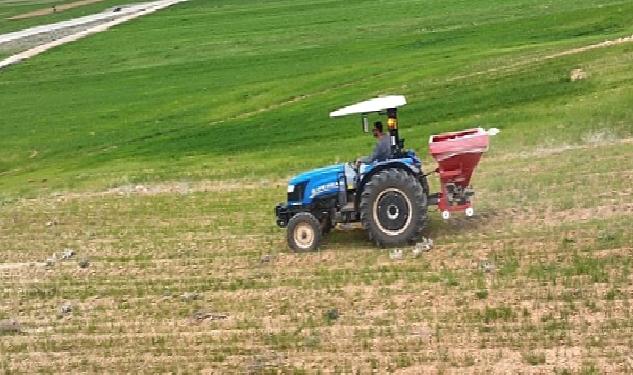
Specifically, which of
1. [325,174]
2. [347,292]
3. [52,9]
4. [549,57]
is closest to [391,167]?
[325,174]

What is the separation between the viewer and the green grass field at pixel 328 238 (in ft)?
41.6

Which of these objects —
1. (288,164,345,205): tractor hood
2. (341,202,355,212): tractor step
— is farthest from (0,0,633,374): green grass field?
(288,164,345,205): tractor hood

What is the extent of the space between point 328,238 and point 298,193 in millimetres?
1055

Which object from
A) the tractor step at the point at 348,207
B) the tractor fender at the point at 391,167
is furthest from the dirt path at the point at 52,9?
the tractor fender at the point at 391,167

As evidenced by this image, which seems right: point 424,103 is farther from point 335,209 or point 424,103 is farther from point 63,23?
point 63,23

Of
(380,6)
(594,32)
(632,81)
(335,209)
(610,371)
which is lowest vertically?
(610,371)

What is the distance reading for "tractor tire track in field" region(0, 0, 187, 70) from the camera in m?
67.8

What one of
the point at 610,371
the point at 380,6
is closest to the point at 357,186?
the point at 610,371

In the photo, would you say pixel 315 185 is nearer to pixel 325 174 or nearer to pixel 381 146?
pixel 325 174

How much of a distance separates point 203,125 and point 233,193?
13514 mm

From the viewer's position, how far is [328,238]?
18.6 metres

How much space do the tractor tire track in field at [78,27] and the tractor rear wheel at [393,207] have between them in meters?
48.8

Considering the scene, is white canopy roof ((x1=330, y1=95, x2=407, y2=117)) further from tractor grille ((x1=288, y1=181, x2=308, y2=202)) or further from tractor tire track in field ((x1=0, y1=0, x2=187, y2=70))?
tractor tire track in field ((x1=0, y1=0, x2=187, y2=70))

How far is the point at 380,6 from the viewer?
2805 inches
